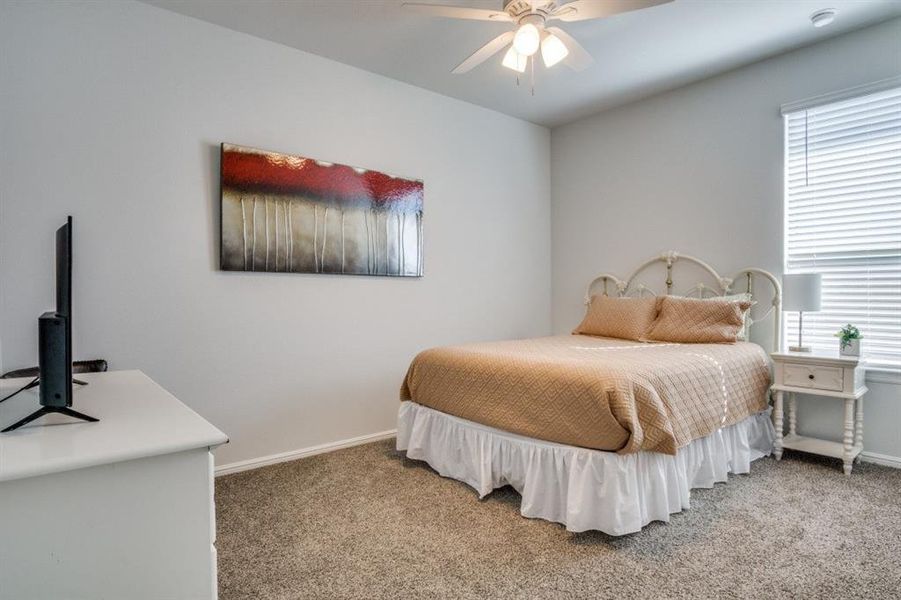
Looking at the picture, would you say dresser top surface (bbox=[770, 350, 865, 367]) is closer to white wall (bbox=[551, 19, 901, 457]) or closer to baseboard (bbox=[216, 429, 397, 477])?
white wall (bbox=[551, 19, 901, 457])

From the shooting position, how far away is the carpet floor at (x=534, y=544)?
175 centimetres

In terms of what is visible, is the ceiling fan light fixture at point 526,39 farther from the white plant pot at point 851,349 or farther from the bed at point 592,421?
the white plant pot at point 851,349

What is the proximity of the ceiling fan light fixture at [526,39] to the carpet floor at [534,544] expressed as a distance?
2182 millimetres

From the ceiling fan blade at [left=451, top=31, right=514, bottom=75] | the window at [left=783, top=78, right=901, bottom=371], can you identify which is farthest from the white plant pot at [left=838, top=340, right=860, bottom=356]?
the ceiling fan blade at [left=451, top=31, right=514, bottom=75]

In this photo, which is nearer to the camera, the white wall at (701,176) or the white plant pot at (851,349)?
the white plant pot at (851,349)

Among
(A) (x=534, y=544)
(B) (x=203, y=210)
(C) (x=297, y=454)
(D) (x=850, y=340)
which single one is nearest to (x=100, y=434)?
(A) (x=534, y=544)

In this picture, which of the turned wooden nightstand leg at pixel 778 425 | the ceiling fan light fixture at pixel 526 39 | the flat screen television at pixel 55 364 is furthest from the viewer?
the turned wooden nightstand leg at pixel 778 425

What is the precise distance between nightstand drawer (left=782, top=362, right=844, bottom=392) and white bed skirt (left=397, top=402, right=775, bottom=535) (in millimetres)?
377

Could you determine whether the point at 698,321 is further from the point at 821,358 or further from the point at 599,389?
the point at 599,389

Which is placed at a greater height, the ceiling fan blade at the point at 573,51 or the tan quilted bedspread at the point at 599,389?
the ceiling fan blade at the point at 573,51

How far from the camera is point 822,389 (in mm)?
2885

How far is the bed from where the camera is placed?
205 centimetres

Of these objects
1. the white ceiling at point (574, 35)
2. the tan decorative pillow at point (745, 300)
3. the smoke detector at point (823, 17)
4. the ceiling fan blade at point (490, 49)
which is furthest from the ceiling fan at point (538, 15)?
the tan decorative pillow at point (745, 300)

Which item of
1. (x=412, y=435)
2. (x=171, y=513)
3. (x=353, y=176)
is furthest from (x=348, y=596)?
(x=353, y=176)
